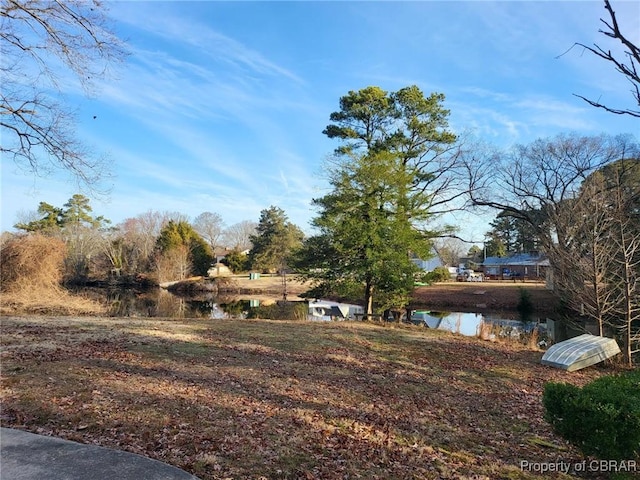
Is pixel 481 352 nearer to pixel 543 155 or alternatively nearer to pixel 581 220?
pixel 581 220

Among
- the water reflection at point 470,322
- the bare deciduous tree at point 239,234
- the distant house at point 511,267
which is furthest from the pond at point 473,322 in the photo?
the bare deciduous tree at point 239,234

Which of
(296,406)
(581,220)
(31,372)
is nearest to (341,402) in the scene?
(296,406)

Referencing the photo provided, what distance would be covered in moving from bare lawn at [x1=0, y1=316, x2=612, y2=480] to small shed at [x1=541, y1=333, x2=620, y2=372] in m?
0.29

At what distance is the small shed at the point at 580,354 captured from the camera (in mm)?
8539

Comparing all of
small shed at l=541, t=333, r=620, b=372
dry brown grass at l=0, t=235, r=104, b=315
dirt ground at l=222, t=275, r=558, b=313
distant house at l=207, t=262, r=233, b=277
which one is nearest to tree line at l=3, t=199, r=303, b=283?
distant house at l=207, t=262, r=233, b=277

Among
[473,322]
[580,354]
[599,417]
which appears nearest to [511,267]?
[473,322]

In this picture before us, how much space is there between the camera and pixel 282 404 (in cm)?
511

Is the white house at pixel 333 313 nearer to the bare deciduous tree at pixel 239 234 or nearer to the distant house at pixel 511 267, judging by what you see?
the distant house at pixel 511 267

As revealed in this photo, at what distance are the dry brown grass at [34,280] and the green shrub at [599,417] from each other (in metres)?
17.4

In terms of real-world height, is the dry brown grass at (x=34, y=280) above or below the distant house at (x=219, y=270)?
below

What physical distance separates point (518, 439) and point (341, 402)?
213cm

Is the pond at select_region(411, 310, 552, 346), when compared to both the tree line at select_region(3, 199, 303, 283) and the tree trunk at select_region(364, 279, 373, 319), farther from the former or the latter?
the tree line at select_region(3, 199, 303, 283)

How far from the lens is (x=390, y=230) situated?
1410cm

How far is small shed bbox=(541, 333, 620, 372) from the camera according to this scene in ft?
28.0
